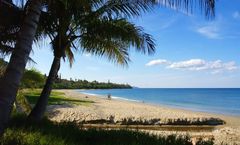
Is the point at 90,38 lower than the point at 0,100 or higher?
higher

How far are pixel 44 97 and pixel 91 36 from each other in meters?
2.32

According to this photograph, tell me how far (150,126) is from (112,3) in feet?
29.4

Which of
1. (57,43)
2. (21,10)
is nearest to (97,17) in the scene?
(57,43)

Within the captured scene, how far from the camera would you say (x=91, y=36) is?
37.8ft

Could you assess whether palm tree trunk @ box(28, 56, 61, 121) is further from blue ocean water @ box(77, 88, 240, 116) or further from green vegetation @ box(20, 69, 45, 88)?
blue ocean water @ box(77, 88, 240, 116)

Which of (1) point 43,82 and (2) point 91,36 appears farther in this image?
(1) point 43,82

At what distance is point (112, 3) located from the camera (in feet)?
36.2

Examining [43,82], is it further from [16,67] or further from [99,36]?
[16,67]

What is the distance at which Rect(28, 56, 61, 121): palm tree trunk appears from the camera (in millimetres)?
10367

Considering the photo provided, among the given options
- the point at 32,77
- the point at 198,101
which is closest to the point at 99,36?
the point at 32,77

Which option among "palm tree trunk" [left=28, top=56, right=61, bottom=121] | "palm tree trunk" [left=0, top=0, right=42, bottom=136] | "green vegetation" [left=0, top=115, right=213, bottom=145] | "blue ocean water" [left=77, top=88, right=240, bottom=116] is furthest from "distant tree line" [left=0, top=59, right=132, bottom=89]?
"blue ocean water" [left=77, top=88, right=240, bottom=116]

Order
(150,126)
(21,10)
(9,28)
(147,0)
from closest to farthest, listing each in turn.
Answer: (147,0), (21,10), (9,28), (150,126)

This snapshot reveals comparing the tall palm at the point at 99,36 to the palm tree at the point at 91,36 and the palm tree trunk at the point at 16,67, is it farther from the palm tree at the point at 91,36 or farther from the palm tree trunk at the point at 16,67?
the palm tree trunk at the point at 16,67

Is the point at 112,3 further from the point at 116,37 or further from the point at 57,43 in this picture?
the point at 57,43
